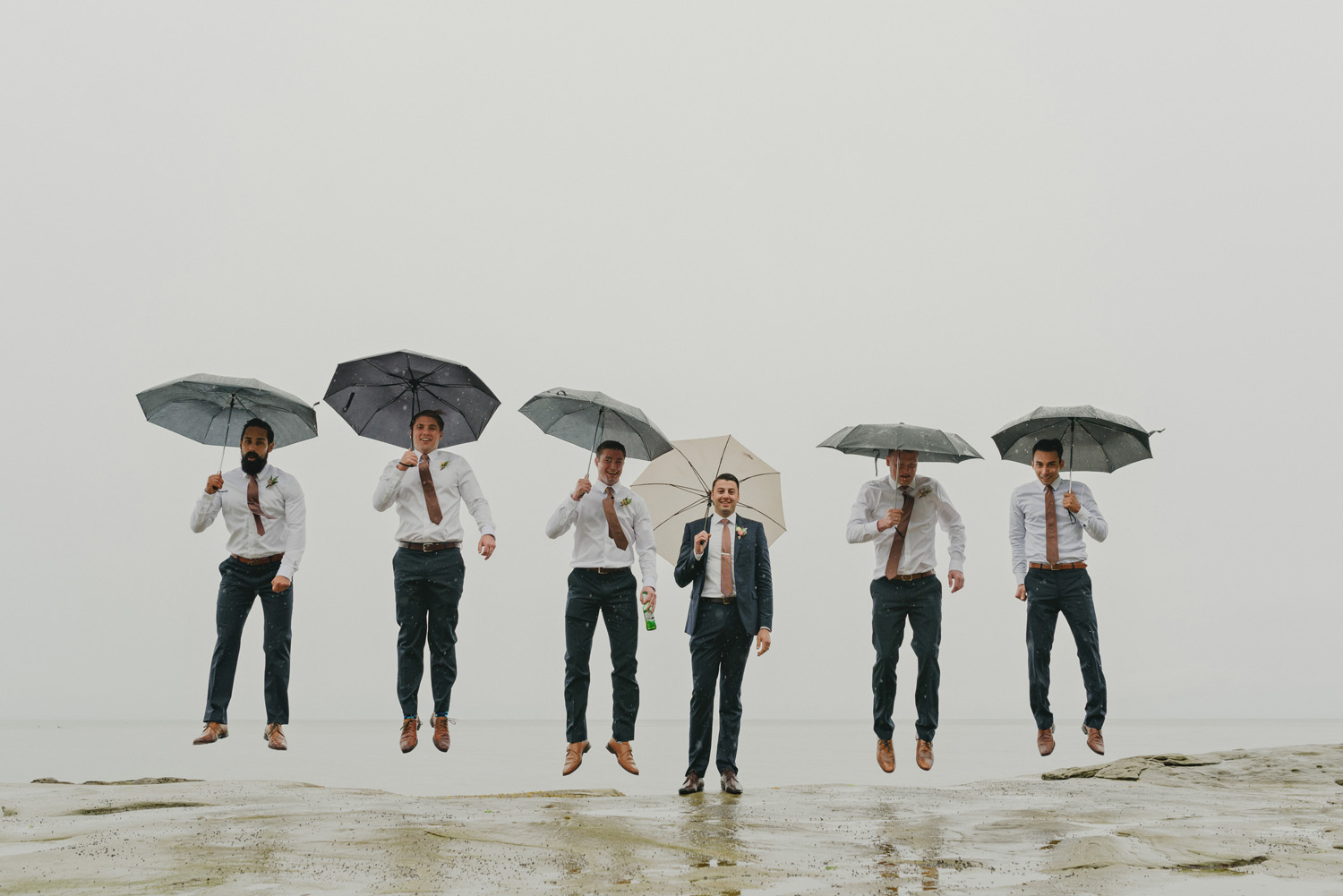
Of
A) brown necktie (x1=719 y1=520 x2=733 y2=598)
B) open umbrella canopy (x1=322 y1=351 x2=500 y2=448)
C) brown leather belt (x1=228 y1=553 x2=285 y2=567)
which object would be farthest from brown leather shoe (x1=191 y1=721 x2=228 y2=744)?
brown necktie (x1=719 y1=520 x2=733 y2=598)

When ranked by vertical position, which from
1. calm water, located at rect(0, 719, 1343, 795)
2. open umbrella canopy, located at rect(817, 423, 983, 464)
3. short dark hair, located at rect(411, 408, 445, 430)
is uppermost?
short dark hair, located at rect(411, 408, 445, 430)

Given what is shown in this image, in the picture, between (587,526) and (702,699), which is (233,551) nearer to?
(587,526)

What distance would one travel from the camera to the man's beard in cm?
895

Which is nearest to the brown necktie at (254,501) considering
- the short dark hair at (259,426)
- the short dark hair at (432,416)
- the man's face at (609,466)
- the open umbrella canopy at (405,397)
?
the short dark hair at (259,426)

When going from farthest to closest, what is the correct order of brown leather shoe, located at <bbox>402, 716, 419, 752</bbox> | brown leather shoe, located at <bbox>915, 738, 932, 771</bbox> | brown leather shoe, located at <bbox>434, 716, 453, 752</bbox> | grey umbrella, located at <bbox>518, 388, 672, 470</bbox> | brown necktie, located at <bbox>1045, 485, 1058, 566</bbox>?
brown necktie, located at <bbox>1045, 485, 1058, 566</bbox>
brown leather shoe, located at <bbox>915, 738, 932, 771</bbox>
grey umbrella, located at <bbox>518, 388, 672, 470</bbox>
brown leather shoe, located at <bbox>402, 716, 419, 752</bbox>
brown leather shoe, located at <bbox>434, 716, 453, 752</bbox>

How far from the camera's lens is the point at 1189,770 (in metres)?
11.1

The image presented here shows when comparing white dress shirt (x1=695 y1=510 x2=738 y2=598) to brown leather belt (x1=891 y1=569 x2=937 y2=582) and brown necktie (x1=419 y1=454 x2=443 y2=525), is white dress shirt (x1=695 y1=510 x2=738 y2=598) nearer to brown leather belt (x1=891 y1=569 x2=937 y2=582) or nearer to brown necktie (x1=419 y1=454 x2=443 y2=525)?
brown leather belt (x1=891 y1=569 x2=937 y2=582)

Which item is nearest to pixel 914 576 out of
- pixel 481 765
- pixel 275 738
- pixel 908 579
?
pixel 908 579

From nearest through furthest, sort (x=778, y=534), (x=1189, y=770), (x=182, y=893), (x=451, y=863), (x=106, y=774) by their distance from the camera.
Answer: (x=182, y=893)
(x=451, y=863)
(x=778, y=534)
(x=1189, y=770)
(x=106, y=774)

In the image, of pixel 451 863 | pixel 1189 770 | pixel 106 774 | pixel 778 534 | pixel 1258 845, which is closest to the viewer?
pixel 451 863

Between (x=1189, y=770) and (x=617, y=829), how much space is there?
743 cm

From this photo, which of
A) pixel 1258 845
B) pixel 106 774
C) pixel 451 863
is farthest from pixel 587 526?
pixel 106 774

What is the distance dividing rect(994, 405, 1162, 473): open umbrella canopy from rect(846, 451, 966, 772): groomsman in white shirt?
99 cm

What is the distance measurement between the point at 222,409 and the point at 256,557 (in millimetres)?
1309
